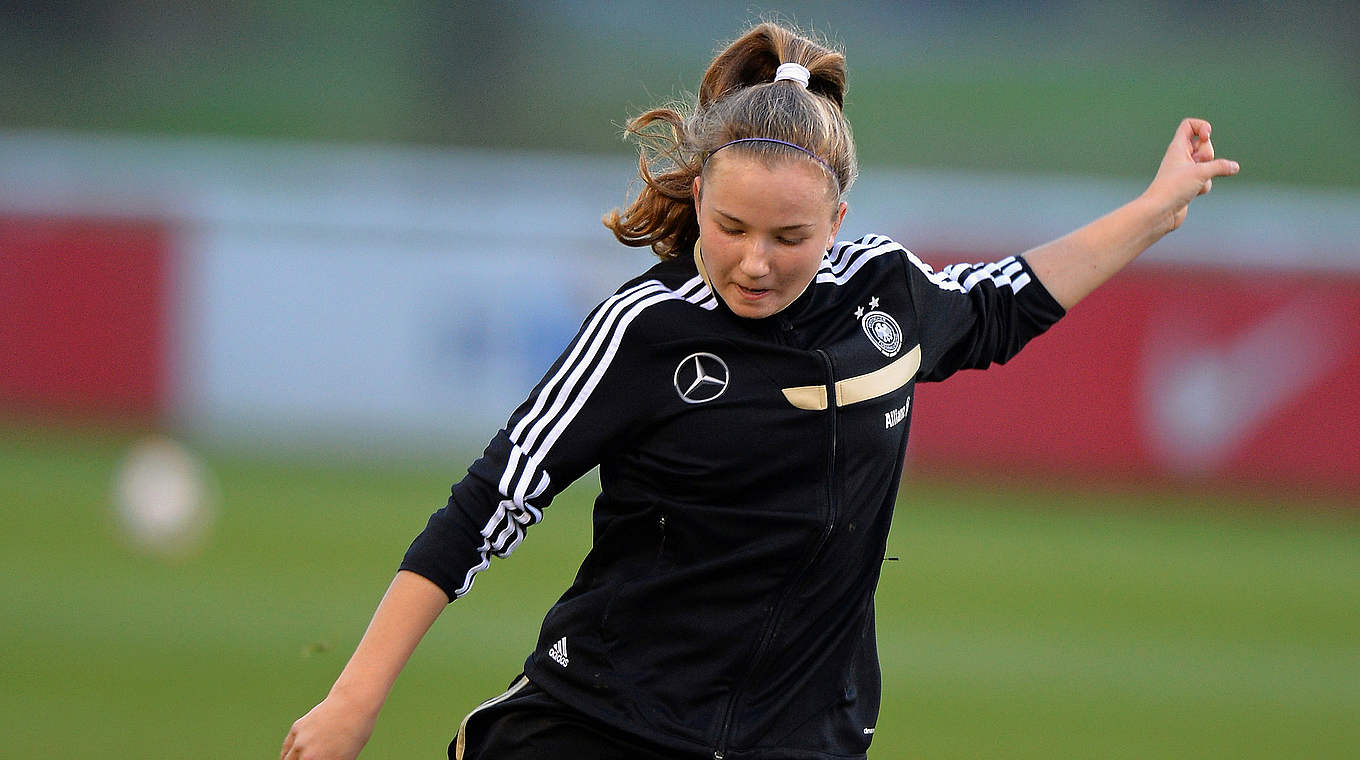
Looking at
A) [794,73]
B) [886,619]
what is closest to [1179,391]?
[886,619]

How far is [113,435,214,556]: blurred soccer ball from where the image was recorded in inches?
337

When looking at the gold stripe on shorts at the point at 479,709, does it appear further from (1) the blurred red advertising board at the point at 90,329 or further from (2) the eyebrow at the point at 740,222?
(1) the blurred red advertising board at the point at 90,329

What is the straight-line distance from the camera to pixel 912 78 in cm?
1930

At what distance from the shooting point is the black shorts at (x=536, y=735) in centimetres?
257

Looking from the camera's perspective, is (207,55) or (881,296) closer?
(881,296)

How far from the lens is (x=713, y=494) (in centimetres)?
258

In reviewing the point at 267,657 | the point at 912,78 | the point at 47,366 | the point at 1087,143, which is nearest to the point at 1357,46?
the point at 1087,143

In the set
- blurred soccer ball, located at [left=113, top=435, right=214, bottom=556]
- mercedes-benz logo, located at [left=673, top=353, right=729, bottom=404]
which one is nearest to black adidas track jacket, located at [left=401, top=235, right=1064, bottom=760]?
mercedes-benz logo, located at [left=673, top=353, right=729, bottom=404]

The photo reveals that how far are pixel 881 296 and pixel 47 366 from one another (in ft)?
34.0

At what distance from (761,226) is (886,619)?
535cm

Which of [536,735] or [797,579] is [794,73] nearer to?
[797,579]

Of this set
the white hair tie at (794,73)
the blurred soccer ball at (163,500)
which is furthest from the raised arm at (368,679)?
the blurred soccer ball at (163,500)

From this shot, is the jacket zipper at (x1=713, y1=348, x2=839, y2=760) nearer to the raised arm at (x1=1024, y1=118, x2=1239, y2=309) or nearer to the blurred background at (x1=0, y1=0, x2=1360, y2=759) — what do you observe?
the raised arm at (x1=1024, y1=118, x2=1239, y2=309)

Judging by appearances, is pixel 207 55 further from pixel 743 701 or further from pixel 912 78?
pixel 743 701
